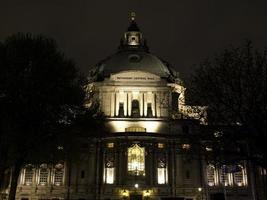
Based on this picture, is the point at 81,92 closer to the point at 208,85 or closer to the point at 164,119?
the point at 208,85

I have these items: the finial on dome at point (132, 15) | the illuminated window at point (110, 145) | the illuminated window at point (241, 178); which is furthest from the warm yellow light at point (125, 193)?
the finial on dome at point (132, 15)

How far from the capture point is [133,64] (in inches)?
3324

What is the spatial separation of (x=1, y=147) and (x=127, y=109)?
44183mm

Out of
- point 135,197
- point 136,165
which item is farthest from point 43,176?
point 135,197

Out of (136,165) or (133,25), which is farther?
(133,25)

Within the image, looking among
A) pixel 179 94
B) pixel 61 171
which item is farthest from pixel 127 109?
pixel 61 171

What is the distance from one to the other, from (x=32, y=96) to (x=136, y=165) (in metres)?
37.3

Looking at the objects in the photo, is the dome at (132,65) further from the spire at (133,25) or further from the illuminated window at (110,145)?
the illuminated window at (110,145)

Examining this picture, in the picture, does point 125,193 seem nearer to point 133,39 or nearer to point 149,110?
point 149,110

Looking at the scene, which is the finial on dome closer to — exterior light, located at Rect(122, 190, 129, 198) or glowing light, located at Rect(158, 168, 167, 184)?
glowing light, located at Rect(158, 168, 167, 184)

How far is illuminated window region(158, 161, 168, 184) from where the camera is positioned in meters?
68.9

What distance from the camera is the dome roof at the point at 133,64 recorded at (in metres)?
83.4

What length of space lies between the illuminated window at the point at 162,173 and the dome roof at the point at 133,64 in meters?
21.6

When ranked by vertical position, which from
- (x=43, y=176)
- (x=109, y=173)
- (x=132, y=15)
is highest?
(x=132, y=15)
